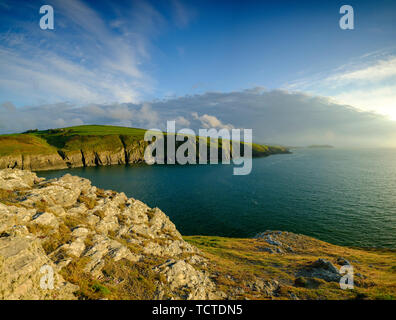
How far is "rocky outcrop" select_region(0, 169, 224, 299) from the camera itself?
8664 mm

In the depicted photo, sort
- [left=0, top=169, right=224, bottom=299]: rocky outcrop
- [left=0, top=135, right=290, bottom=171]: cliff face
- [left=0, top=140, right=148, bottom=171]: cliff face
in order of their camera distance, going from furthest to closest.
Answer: [left=0, top=135, right=290, bottom=171]: cliff face → [left=0, top=140, right=148, bottom=171]: cliff face → [left=0, top=169, right=224, bottom=299]: rocky outcrop

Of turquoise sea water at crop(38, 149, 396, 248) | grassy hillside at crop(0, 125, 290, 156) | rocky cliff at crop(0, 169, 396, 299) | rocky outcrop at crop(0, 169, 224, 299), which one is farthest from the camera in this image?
grassy hillside at crop(0, 125, 290, 156)

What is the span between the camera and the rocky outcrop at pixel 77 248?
866 cm

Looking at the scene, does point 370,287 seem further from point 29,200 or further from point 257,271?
point 29,200

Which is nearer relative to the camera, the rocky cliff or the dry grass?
the rocky cliff

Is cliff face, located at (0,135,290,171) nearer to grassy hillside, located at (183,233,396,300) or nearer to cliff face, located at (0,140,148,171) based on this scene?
cliff face, located at (0,140,148,171)

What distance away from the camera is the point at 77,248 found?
40.8 ft

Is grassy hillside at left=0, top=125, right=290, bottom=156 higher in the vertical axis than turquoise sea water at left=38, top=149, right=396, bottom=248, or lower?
higher

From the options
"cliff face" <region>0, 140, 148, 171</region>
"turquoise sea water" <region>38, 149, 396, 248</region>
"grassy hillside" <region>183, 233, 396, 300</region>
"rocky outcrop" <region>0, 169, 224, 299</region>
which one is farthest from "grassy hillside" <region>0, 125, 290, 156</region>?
"grassy hillside" <region>183, 233, 396, 300</region>

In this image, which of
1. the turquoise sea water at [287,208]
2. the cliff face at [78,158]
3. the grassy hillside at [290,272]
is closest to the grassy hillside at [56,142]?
the cliff face at [78,158]

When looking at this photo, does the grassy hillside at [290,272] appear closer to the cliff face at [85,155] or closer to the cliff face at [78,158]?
the cliff face at [78,158]

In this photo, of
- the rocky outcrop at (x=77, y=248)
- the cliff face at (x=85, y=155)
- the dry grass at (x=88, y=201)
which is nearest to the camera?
the rocky outcrop at (x=77, y=248)
